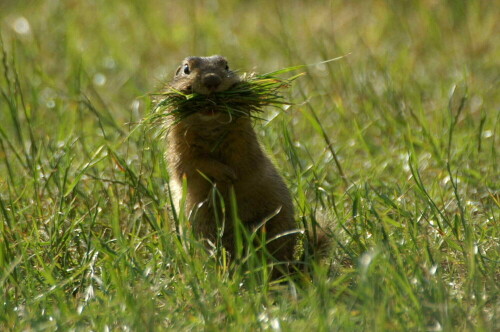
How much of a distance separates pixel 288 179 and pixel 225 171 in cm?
76

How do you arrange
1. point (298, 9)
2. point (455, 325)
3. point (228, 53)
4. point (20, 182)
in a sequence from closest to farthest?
point (455, 325), point (20, 182), point (228, 53), point (298, 9)

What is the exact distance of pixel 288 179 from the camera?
4758 mm

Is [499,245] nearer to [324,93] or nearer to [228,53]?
[324,93]

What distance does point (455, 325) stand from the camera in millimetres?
3043

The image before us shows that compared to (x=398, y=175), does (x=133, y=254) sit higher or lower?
higher

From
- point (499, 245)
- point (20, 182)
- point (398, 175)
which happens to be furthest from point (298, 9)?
point (499, 245)

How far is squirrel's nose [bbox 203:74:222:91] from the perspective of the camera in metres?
3.96

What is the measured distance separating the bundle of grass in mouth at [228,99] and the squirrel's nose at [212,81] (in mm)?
45

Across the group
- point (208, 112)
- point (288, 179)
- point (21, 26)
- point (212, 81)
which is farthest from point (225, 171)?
point (21, 26)

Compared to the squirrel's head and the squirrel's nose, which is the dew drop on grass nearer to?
the squirrel's head

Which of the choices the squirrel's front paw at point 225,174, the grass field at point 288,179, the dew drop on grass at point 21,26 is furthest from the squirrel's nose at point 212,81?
the dew drop on grass at point 21,26

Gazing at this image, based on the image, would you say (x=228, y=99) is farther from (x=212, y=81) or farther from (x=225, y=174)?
(x=225, y=174)

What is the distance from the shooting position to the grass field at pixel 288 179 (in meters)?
3.23

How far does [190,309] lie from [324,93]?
3.16m
